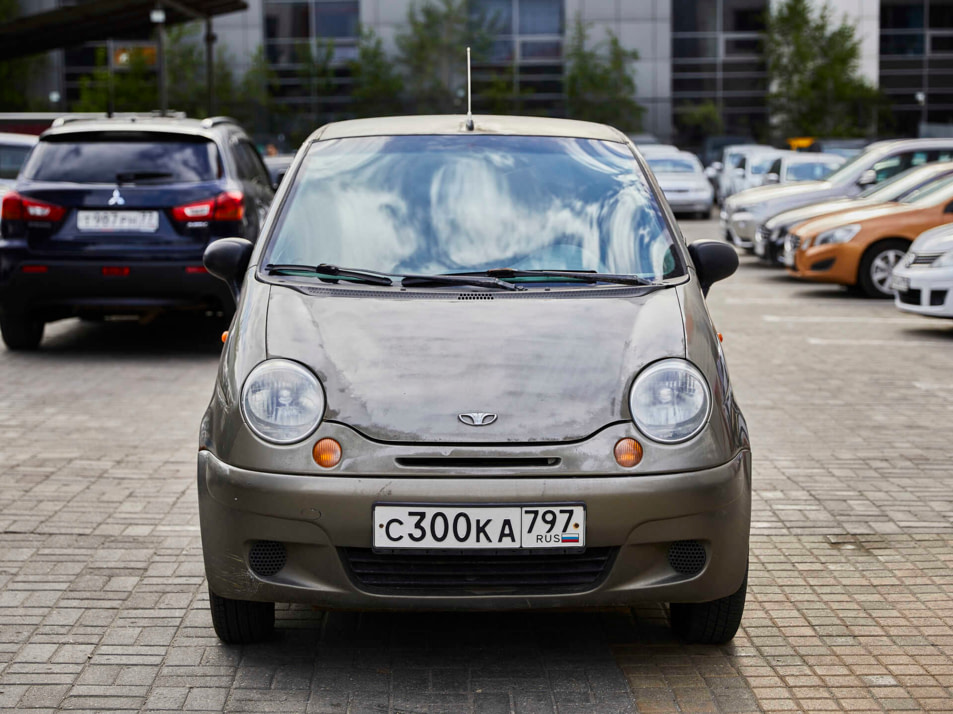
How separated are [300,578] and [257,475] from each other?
0.31 metres

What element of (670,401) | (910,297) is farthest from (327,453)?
(910,297)

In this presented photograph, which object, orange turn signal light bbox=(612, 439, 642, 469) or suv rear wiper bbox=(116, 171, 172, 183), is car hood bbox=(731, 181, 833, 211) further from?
orange turn signal light bbox=(612, 439, 642, 469)

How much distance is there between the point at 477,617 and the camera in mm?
4473

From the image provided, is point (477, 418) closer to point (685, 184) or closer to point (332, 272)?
point (332, 272)

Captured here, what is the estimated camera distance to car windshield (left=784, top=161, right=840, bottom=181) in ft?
74.5

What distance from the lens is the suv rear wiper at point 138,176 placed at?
9.75 metres

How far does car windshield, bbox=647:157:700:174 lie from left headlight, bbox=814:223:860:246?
14252 mm

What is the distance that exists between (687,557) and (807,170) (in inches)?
786

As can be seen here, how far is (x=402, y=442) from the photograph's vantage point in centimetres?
374

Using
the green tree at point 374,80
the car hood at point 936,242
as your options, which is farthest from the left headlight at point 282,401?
the green tree at point 374,80

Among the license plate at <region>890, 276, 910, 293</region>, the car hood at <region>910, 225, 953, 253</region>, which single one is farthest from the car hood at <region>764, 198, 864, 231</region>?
the license plate at <region>890, 276, 910, 293</region>

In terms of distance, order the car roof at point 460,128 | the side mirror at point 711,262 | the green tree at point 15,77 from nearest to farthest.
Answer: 1. the side mirror at point 711,262
2. the car roof at point 460,128
3. the green tree at point 15,77

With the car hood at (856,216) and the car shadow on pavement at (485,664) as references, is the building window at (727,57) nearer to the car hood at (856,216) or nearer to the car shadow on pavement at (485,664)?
the car hood at (856,216)

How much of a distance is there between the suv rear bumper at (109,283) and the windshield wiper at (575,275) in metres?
5.36
